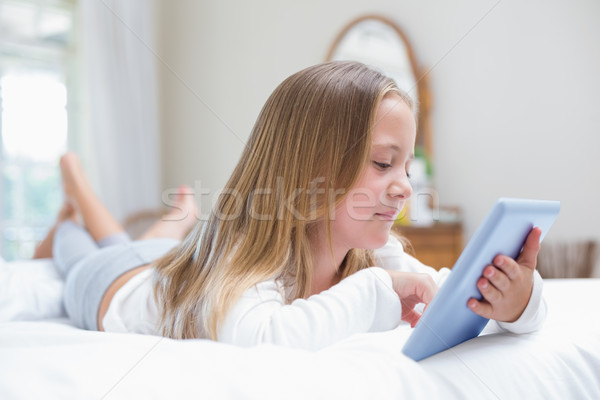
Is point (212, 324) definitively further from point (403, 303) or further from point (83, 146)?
point (83, 146)

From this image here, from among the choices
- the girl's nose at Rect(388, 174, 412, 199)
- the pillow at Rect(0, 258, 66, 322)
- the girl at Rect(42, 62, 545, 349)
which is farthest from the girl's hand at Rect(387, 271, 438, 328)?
the pillow at Rect(0, 258, 66, 322)

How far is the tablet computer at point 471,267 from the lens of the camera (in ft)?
1.55

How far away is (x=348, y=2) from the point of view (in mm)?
2301

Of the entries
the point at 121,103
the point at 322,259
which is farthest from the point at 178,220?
the point at 121,103

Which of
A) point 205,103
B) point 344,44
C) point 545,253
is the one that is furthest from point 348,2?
point 545,253

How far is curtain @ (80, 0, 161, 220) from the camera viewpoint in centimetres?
299

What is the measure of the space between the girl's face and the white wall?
2.57ft

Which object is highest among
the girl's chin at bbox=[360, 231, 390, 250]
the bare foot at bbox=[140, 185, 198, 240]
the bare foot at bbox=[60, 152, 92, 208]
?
the girl's chin at bbox=[360, 231, 390, 250]

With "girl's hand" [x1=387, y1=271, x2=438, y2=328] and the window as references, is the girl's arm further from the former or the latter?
the window

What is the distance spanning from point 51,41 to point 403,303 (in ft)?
9.22

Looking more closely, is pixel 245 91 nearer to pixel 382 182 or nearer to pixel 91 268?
pixel 91 268

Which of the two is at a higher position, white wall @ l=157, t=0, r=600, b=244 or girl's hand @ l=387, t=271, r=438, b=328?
white wall @ l=157, t=0, r=600, b=244

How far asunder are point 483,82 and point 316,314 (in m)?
1.74

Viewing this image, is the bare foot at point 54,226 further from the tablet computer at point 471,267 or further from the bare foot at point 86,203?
the tablet computer at point 471,267
